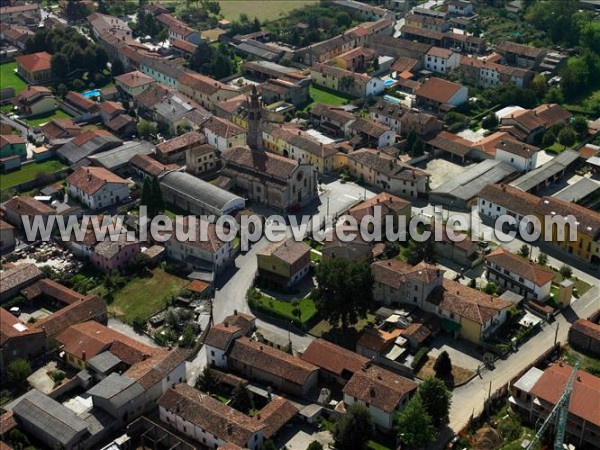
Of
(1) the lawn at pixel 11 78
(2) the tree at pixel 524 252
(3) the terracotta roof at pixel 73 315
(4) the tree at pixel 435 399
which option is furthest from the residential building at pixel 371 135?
(1) the lawn at pixel 11 78

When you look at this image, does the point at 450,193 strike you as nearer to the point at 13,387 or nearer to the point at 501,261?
the point at 501,261

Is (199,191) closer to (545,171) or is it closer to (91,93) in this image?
(545,171)

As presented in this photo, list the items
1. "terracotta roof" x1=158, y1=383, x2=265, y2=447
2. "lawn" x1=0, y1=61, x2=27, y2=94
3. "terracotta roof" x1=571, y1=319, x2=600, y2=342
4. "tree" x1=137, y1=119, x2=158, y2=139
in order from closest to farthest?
"terracotta roof" x1=158, y1=383, x2=265, y2=447
"terracotta roof" x1=571, y1=319, x2=600, y2=342
"tree" x1=137, y1=119, x2=158, y2=139
"lawn" x1=0, y1=61, x2=27, y2=94

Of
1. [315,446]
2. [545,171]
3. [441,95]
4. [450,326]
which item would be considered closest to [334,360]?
[315,446]

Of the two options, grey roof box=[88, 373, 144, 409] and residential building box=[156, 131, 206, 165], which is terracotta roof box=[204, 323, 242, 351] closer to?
grey roof box=[88, 373, 144, 409]

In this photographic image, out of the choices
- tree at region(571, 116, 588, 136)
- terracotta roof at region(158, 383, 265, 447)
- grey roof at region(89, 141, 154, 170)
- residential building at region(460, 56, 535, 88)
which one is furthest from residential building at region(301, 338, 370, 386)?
residential building at region(460, 56, 535, 88)
